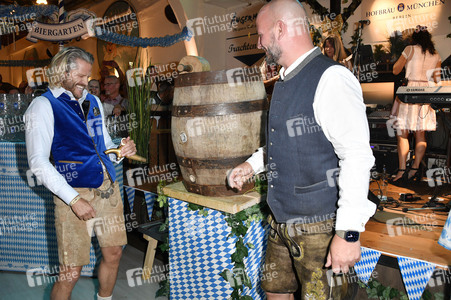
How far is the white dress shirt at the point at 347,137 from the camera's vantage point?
47.7 inches

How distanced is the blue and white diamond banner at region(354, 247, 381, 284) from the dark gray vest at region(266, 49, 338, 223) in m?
1.09

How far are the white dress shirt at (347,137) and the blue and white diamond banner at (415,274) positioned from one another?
1147 millimetres

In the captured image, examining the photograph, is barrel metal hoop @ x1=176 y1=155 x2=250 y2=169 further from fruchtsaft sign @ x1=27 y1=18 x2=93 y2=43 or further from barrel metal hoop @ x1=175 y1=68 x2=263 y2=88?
fruchtsaft sign @ x1=27 y1=18 x2=93 y2=43

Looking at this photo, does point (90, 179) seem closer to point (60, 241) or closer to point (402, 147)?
point (60, 241)

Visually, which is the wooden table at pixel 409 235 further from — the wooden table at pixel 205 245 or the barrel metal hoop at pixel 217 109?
the barrel metal hoop at pixel 217 109

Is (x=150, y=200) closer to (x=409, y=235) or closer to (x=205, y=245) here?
(x=205, y=245)

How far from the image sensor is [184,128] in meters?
2.11

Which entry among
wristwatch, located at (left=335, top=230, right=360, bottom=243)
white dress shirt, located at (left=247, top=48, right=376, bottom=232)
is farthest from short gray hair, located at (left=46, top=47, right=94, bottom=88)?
wristwatch, located at (left=335, top=230, right=360, bottom=243)

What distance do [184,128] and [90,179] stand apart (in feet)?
2.12

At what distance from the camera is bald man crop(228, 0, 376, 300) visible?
1.23m

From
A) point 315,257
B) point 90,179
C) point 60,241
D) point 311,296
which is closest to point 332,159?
point 315,257

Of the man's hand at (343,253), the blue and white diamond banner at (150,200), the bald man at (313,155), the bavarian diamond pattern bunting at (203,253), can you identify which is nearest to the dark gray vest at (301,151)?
the bald man at (313,155)

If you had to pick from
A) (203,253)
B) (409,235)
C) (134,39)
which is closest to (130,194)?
(203,253)

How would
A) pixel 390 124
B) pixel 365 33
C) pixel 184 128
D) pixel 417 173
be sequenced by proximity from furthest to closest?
pixel 365 33 → pixel 390 124 → pixel 417 173 → pixel 184 128
